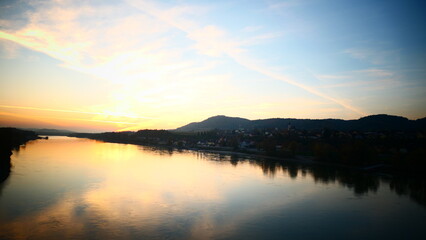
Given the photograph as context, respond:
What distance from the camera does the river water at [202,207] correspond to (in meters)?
11.8

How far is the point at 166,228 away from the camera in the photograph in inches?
467

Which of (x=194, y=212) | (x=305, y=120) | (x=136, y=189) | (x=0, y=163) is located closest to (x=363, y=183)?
(x=194, y=212)

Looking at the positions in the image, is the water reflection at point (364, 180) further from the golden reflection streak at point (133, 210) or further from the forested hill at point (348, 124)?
the forested hill at point (348, 124)

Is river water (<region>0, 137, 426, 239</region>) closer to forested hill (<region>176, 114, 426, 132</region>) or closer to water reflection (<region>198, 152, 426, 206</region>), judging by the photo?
water reflection (<region>198, 152, 426, 206</region>)

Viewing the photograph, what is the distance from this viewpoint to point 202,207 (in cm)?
1579

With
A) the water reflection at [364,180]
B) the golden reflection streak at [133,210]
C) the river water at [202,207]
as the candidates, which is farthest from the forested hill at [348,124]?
the golden reflection streak at [133,210]

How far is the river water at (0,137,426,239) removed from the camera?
38.6ft

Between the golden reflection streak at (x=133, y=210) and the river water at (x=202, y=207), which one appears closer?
the golden reflection streak at (x=133, y=210)

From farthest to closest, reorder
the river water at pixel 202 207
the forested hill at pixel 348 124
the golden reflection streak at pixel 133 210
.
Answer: the forested hill at pixel 348 124
the river water at pixel 202 207
the golden reflection streak at pixel 133 210

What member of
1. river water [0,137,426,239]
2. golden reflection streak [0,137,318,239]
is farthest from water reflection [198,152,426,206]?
golden reflection streak [0,137,318,239]

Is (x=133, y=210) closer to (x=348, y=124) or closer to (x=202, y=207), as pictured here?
(x=202, y=207)

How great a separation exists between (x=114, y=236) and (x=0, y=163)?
63.2 feet

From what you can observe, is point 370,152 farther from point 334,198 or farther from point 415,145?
point 334,198

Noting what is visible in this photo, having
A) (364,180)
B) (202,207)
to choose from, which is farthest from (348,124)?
(202,207)
